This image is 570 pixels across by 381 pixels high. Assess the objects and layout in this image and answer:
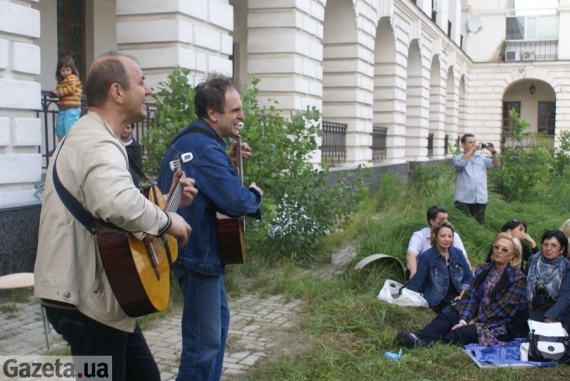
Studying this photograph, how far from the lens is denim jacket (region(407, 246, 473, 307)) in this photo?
681cm

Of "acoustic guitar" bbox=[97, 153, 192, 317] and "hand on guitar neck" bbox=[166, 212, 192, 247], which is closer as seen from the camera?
"acoustic guitar" bbox=[97, 153, 192, 317]

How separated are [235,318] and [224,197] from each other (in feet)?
10.7

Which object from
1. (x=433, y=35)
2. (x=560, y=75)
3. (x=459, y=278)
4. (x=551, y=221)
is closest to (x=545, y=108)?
(x=560, y=75)

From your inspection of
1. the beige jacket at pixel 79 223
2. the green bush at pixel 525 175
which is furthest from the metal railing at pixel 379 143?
the beige jacket at pixel 79 223

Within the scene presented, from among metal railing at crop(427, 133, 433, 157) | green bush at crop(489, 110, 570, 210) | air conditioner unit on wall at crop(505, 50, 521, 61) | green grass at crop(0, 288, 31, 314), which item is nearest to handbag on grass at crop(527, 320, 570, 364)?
green grass at crop(0, 288, 31, 314)

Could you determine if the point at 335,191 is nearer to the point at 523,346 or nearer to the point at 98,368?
the point at 523,346

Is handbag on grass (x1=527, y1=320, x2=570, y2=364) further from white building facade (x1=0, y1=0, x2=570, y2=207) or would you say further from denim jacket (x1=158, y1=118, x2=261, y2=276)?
white building facade (x1=0, y1=0, x2=570, y2=207)

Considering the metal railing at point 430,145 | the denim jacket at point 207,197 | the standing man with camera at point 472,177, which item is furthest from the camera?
the metal railing at point 430,145

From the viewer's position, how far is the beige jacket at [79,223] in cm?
249

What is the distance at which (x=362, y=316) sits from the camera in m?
6.26

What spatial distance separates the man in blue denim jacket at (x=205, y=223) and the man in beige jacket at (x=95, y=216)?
2.46 ft

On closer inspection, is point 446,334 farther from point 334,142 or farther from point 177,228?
point 334,142

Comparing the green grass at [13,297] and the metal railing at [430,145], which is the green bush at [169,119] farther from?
the metal railing at [430,145]

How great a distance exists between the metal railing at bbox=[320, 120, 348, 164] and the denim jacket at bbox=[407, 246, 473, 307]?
9159mm
